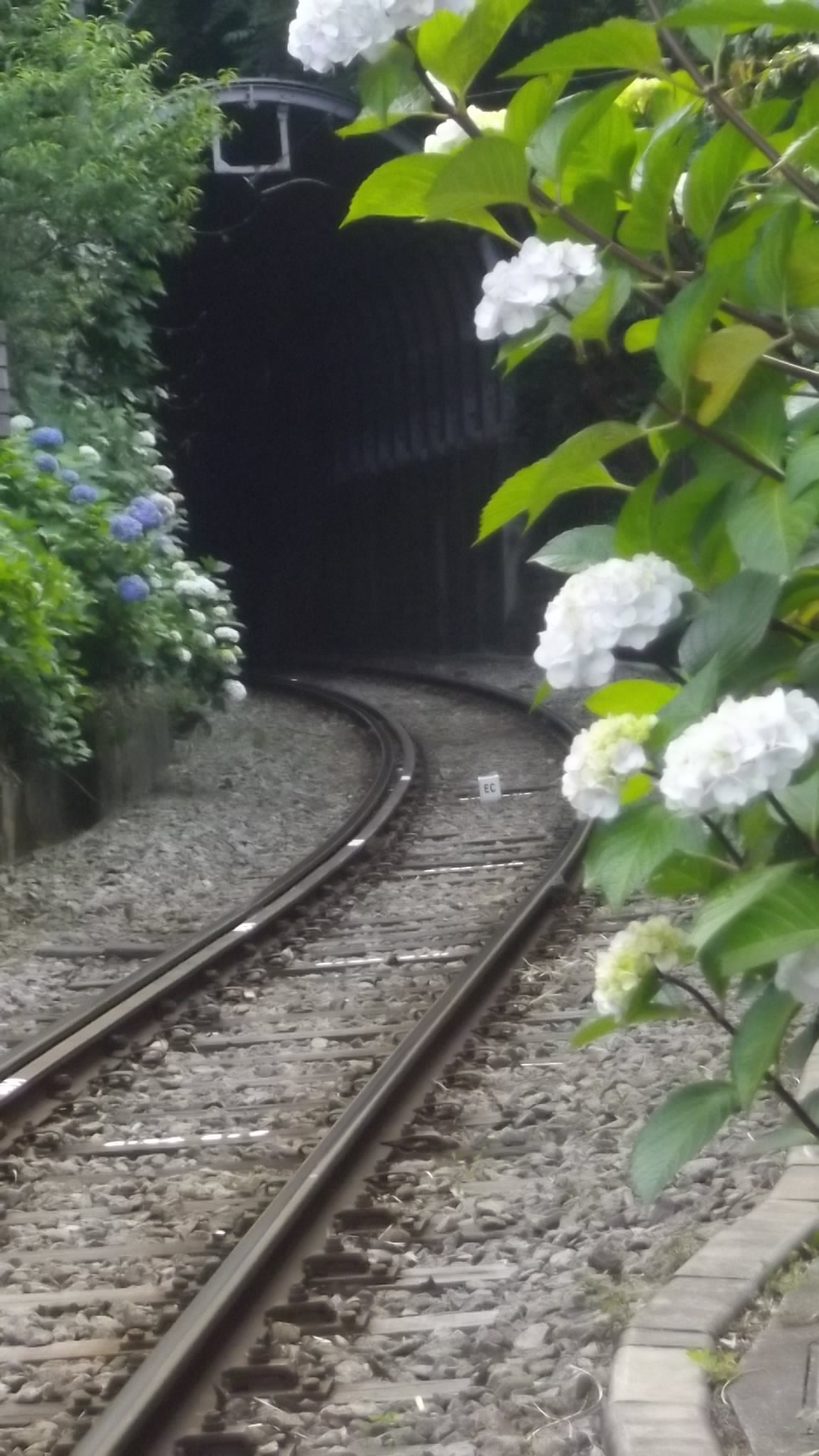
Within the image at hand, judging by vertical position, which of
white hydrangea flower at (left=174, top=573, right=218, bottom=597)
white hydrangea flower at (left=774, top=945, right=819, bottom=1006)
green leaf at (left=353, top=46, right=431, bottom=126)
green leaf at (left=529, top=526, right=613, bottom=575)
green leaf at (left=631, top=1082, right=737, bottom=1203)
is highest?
green leaf at (left=353, top=46, right=431, bottom=126)

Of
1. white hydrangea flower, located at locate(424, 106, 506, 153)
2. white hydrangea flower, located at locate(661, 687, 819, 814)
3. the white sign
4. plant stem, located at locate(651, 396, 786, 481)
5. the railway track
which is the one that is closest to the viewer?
white hydrangea flower, located at locate(661, 687, 819, 814)

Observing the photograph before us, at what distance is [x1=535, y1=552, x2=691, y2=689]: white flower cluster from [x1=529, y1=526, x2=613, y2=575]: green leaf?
0.17 m

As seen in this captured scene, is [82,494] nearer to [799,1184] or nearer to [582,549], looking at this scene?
[799,1184]

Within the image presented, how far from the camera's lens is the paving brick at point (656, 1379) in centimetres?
269

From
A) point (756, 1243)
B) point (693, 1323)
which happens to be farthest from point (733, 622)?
point (756, 1243)

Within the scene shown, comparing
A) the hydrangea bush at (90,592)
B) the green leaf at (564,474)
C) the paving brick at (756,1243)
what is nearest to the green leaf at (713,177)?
the green leaf at (564,474)

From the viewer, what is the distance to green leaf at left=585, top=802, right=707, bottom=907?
1.79 meters

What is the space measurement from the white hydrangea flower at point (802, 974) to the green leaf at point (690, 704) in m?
0.25

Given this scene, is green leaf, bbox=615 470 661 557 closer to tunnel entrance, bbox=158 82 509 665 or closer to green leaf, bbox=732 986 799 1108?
green leaf, bbox=732 986 799 1108

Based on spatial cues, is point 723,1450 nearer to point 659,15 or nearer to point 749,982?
point 749,982

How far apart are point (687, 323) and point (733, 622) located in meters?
0.31

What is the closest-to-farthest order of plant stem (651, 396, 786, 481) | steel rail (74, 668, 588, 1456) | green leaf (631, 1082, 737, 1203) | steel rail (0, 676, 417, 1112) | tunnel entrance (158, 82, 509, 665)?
plant stem (651, 396, 786, 481), green leaf (631, 1082, 737, 1203), steel rail (74, 668, 588, 1456), steel rail (0, 676, 417, 1112), tunnel entrance (158, 82, 509, 665)

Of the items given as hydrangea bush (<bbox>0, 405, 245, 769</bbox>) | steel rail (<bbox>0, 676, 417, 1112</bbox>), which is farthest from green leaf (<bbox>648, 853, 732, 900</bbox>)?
hydrangea bush (<bbox>0, 405, 245, 769</bbox>)

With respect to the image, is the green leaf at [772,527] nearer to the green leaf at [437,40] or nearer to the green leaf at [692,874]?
the green leaf at [692,874]
